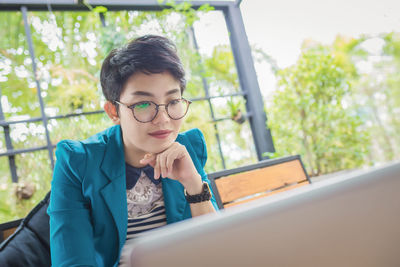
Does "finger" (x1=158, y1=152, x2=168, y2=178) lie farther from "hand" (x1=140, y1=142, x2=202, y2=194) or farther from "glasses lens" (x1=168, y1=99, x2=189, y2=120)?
"glasses lens" (x1=168, y1=99, x2=189, y2=120)

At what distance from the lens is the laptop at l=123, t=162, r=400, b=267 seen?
0.75 feet

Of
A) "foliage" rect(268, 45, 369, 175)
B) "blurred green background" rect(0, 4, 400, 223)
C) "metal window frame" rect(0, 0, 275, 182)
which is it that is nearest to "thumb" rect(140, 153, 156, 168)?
"blurred green background" rect(0, 4, 400, 223)

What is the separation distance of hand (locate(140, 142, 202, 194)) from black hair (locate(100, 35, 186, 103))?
292mm

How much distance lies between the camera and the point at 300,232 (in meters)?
0.28

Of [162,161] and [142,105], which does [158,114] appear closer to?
[142,105]

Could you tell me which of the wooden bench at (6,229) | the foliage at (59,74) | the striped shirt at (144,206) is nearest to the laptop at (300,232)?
the striped shirt at (144,206)

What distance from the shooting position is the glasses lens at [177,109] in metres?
1.02

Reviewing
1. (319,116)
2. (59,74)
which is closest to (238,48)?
(319,116)

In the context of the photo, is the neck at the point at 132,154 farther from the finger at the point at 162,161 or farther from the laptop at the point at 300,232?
the laptop at the point at 300,232

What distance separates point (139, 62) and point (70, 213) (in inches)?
24.1

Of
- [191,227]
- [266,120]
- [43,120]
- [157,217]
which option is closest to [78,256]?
[157,217]

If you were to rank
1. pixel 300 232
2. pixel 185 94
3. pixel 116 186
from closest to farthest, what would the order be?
1. pixel 300 232
2. pixel 116 186
3. pixel 185 94

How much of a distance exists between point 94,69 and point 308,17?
10.9ft

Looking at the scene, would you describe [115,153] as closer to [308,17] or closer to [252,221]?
[252,221]
